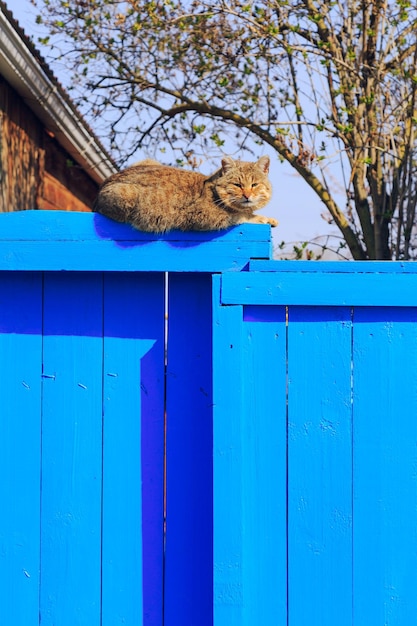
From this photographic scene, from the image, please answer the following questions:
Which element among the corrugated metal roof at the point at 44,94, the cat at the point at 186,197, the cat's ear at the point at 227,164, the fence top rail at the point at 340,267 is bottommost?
the fence top rail at the point at 340,267

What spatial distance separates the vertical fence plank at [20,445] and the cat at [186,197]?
1.34 feet

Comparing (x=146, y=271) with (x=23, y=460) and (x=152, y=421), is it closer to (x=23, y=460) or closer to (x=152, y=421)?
(x=152, y=421)

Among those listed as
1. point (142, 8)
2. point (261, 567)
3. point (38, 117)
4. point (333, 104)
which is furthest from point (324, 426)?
point (38, 117)

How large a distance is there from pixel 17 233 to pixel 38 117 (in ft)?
13.4

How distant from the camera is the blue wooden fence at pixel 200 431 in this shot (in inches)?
97.1

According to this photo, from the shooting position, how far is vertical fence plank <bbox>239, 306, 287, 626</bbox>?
2484 millimetres

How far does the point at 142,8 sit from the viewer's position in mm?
5453

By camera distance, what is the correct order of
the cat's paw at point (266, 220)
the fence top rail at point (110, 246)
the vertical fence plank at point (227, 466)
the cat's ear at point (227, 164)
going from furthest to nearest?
the cat's ear at point (227, 164) < the cat's paw at point (266, 220) < the fence top rail at point (110, 246) < the vertical fence plank at point (227, 466)

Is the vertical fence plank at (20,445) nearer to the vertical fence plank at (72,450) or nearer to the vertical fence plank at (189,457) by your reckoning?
the vertical fence plank at (72,450)

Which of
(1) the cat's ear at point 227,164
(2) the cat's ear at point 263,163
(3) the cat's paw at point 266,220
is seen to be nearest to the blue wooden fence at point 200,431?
(3) the cat's paw at point 266,220

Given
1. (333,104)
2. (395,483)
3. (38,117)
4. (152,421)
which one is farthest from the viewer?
(38,117)

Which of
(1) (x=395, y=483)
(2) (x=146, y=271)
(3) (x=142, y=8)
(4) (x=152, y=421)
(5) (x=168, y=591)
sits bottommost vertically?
(5) (x=168, y=591)

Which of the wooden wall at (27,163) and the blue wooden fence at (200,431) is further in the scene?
the wooden wall at (27,163)

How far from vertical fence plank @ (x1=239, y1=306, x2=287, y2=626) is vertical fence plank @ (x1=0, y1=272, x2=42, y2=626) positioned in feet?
2.37
